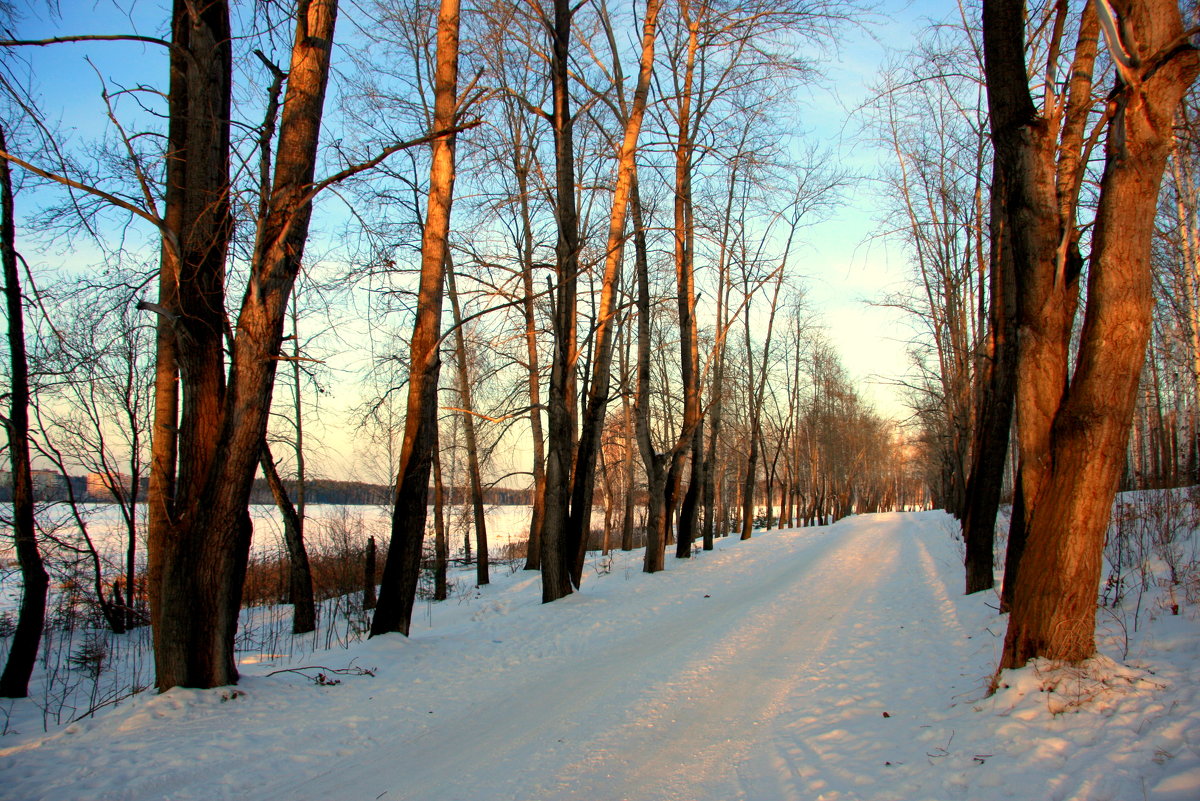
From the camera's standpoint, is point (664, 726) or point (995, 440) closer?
point (664, 726)

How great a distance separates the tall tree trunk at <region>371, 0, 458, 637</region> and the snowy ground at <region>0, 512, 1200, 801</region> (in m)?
0.64

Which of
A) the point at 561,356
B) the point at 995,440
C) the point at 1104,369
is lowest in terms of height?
the point at 995,440

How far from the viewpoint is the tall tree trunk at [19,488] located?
7559 mm

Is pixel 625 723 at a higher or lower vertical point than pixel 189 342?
lower

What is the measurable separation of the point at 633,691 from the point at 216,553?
363 cm

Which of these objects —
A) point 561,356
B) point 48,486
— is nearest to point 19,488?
point 48,486

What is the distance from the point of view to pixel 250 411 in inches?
203

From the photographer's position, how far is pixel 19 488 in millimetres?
7840

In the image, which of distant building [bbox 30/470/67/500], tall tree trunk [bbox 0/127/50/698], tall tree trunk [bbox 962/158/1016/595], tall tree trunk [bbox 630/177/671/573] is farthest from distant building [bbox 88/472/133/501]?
tall tree trunk [bbox 962/158/1016/595]

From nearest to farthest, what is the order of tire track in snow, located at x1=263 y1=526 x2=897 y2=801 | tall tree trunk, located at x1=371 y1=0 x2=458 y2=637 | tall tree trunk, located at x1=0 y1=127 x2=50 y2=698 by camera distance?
tire track in snow, located at x1=263 y1=526 x2=897 y2=801
tall tree trunk, located at x1=371 y1=0 x2=458 y2=637
tall tree trunk, located at x1=0 y1=127 x2=50 y2=698

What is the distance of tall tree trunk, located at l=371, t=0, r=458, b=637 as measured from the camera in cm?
707

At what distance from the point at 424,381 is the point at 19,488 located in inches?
217

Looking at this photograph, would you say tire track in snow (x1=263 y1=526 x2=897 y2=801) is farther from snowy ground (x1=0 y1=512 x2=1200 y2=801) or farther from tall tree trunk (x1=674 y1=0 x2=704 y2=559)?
tall tree trunk (x1=674 y1=0 x2=704 y2=559)

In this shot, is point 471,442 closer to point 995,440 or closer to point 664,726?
point 995,440
